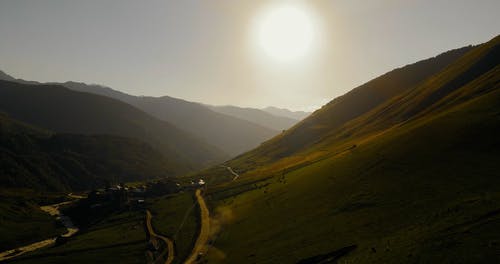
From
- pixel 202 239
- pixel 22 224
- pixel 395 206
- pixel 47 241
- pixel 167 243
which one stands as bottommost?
pixel 202 239

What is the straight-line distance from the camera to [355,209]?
217 feet

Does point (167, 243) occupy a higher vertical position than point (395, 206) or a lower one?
lower

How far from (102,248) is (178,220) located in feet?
78.8

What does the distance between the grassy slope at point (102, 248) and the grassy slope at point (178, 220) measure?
6684 mm

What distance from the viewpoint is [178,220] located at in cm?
11819

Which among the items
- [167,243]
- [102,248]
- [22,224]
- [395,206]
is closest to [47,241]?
[22,224]

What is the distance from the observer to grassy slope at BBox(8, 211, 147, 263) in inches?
3649

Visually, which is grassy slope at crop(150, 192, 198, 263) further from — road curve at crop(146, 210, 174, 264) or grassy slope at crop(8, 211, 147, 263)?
grassy slope at crop(8, 211, 147, 263)

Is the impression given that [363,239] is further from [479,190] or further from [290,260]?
[479,190]

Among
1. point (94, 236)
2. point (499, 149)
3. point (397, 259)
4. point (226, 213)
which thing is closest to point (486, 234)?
point (397, 259)

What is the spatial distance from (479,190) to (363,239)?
1726cm

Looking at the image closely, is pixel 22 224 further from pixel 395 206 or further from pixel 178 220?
pixel 395 206

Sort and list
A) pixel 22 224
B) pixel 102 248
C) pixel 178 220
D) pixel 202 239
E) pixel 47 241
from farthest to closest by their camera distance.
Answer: pixel 22 224, pixel 47 241, pixel 178 220, pixel 102 248, pixel 202 239

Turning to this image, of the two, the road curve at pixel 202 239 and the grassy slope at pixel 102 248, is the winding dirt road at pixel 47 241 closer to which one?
the grassy slope at pixel 102 248
